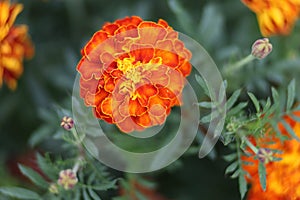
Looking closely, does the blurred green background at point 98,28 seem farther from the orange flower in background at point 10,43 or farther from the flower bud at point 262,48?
the flower bud at point 262,48

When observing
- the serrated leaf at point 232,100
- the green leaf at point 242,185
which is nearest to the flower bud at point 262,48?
the serrated leaf at point 232,100

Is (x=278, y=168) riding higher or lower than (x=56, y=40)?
lower

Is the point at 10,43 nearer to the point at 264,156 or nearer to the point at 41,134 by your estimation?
the point at 41,134

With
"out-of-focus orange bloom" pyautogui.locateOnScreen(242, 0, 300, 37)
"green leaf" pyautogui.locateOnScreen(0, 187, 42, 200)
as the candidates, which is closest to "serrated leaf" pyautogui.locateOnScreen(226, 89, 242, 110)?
"out-of-focus orange bloom" pyautogui.locateOnScreen(242, 0, 300, 37)

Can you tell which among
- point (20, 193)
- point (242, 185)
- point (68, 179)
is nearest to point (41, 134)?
point (20, 193)

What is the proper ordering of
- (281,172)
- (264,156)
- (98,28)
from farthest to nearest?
(98,28), (281,172), (264,156)

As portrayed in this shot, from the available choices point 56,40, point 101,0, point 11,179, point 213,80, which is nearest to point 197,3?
point 101,0

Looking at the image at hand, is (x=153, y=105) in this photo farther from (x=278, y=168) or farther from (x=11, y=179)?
(x=11, y=179)
